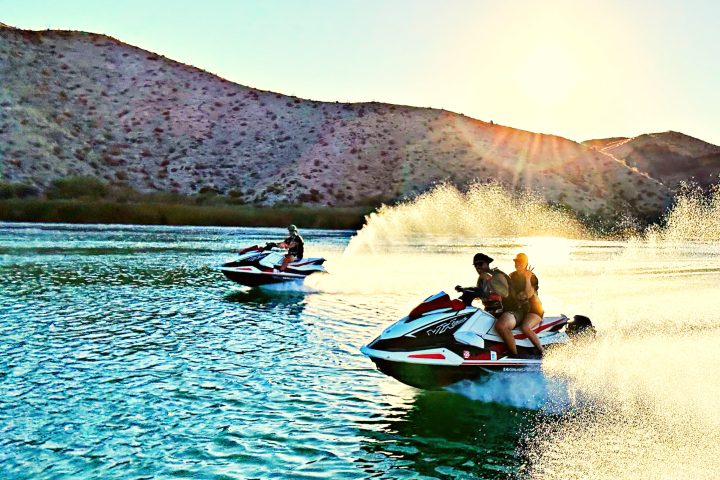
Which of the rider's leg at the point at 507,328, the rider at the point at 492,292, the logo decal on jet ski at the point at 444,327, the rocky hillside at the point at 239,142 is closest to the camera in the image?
the logo decal on jet ski at the point at 444,327

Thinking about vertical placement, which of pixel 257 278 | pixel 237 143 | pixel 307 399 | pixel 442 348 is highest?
pixel 237 143

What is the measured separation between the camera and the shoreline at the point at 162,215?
187 ft

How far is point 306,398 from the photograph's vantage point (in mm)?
10523

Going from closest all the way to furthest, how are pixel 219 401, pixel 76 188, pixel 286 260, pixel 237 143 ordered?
pixel 219 401
pixel 286 260
pixel 76 188
pixel 237 143

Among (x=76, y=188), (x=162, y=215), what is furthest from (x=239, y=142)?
(x=162, y=215)

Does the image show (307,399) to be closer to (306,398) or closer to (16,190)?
(306,398)

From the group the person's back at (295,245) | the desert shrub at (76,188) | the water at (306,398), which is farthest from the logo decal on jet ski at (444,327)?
the desert shrub at (76,188)

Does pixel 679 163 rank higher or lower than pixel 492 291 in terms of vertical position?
higher

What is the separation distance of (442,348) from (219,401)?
3.20 m

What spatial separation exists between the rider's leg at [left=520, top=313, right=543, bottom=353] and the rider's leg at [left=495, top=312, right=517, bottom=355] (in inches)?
11.4

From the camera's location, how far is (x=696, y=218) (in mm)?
109562

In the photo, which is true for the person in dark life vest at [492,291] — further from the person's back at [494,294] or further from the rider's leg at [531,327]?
the rider's leg at [531,327]

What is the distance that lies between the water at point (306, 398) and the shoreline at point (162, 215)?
A: 3852 centimetres

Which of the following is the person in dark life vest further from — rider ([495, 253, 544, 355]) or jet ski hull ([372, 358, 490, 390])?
jet ski hull ([372, 358, 490, 390])
